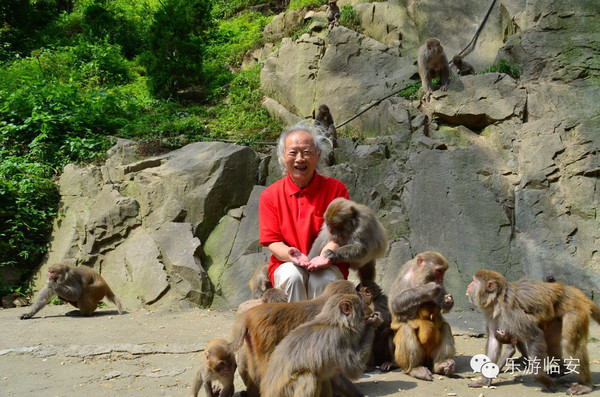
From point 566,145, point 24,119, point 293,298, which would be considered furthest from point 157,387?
point 24,119

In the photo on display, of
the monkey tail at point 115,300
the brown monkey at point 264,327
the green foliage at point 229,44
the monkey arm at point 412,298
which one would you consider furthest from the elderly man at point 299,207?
the green foliage at point 229,44

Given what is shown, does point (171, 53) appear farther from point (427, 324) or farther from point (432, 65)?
point (427, 324)

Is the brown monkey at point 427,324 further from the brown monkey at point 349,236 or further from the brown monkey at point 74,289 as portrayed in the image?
the brown monkey at point 74,289

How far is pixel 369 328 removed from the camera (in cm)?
381

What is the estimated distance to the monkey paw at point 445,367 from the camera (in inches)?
182

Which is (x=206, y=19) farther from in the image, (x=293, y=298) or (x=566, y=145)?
(x=293, y=298)

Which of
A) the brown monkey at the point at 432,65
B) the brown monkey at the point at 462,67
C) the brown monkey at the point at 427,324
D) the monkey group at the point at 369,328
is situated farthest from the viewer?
the brown monkey at the point at 462,67

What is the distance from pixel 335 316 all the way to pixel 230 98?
35.0 feet

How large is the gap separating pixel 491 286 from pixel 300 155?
2.07 meters

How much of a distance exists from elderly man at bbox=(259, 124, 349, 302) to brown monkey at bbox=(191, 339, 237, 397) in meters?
0.90

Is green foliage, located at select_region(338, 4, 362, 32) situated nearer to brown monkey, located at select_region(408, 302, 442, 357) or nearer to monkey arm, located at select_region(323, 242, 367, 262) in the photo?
monkey arm, located at select_region(323, 242, 367, 262)

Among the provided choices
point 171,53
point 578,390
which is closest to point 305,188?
point 578,390

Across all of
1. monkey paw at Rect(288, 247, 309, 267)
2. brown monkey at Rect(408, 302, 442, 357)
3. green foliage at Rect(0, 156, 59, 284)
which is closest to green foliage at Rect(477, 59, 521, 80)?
brown monkey at Rect(408, 302, 442, 357)

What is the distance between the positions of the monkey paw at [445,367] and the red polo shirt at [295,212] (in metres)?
1.22
